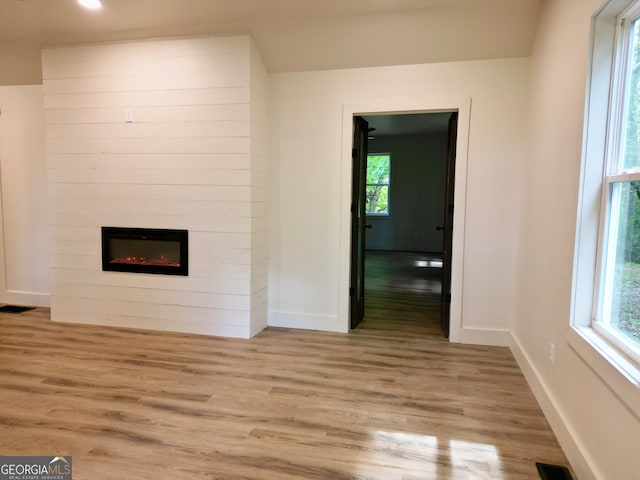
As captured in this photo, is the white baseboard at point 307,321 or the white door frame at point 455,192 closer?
the white door frame at point 455,192

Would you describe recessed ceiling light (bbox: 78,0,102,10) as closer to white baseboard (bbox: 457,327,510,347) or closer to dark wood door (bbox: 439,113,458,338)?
dark wood door (bbox: 439,113,458,338)

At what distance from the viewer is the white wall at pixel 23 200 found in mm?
4531

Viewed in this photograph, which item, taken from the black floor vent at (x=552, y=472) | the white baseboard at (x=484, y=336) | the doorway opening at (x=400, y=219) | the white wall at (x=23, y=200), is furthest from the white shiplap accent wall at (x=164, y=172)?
the black floor vent at (x=552, y=472)

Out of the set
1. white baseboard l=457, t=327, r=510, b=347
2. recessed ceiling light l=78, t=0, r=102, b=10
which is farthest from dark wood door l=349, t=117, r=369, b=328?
recessed ceiling light l=78, t=0, r=102, b=10

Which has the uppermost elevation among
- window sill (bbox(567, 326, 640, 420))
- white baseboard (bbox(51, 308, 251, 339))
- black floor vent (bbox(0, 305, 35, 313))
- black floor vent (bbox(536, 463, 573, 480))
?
window sill (bbox(567, 326, 640, 420))

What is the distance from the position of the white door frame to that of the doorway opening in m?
0.10

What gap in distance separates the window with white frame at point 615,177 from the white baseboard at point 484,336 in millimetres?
1691

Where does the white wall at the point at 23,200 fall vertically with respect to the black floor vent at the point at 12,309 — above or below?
above

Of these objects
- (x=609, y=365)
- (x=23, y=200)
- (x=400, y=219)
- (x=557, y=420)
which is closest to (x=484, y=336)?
(x=557, y=420)

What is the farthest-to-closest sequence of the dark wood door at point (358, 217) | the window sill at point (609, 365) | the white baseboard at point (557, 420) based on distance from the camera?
the dark wood door at point (358, 217), the white baseboard at point (557, 420), the window sill at point (609, 365)

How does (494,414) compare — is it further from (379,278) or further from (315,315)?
(379,278)

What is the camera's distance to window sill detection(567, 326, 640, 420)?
1438 mm

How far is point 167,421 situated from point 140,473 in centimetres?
44

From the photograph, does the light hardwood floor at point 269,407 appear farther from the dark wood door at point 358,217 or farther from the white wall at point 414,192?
the white wall at point 414,192
